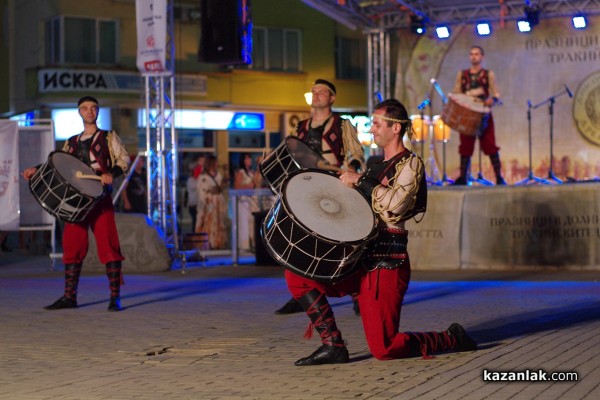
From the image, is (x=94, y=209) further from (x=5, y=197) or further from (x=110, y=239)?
(x=5, y=197)

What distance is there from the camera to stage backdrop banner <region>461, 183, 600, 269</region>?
16.5 m

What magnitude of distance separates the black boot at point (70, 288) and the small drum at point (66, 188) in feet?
2.40

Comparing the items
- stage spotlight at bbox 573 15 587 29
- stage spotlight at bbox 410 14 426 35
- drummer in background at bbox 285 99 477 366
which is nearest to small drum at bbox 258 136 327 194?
drummer in background at bbox 285 99 477 366

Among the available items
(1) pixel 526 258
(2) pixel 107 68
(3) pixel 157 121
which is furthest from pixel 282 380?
(2) pixel 107 68

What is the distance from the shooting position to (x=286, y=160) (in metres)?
10.6

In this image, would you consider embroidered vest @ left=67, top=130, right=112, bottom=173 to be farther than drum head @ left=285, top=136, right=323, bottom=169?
Yes

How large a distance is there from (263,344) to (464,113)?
10563 mm

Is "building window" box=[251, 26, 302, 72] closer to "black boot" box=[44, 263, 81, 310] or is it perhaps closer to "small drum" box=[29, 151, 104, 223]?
"black boot" box=[44, 263, 81, 310]

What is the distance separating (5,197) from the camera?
18703 mm

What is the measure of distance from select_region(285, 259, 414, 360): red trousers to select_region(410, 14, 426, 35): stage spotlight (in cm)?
1604

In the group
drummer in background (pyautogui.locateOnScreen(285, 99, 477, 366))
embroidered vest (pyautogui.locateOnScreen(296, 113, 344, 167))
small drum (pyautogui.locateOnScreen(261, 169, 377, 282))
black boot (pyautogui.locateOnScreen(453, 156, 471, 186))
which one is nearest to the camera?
small drum (pyautogui.locateOnScreen(261, 169, 377, 282))

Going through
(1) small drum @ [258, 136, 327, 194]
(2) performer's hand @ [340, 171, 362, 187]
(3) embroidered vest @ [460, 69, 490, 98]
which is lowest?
(2) performer's hand @ [340, 171, 362, 187]

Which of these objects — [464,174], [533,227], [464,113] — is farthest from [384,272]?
[464,174]

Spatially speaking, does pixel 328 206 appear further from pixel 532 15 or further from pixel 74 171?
pixel 532 15
